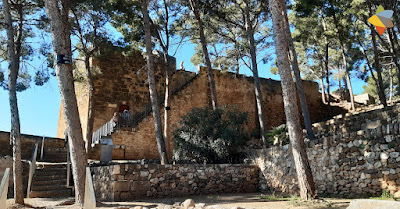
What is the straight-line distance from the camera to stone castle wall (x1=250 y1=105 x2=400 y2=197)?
5997 millimetres

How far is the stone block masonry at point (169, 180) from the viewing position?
7.43m

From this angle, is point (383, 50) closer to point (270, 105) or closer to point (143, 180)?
point (270, 105)

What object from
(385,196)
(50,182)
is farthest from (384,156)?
(50,182)

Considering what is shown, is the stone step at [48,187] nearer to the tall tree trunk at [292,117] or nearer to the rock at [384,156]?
the tall tree trunk at [292,117]

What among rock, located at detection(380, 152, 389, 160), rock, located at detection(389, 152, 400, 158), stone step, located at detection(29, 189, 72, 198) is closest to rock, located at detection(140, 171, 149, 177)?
stone step, located at detection(29, 189, 72, 198)

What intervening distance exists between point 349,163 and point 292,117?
1.74 m

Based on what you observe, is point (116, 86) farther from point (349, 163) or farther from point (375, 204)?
point (375, 204)

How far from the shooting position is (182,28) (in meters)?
14.1

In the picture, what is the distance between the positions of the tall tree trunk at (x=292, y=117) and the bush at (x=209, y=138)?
3.88 metres

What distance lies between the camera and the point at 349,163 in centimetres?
678

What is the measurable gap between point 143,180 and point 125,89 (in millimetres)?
10024

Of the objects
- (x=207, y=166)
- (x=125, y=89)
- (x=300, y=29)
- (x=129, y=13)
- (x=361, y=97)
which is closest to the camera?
(x=207, y=166)

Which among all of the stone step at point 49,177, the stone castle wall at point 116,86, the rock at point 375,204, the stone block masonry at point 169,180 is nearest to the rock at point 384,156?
the rock at point 375,204

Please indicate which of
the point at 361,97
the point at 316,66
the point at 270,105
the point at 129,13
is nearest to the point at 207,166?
the point at 129,13
